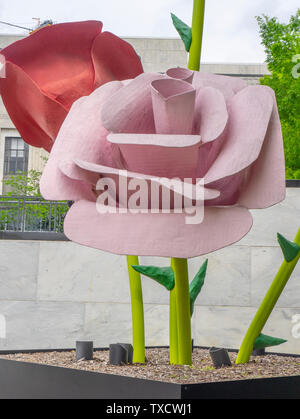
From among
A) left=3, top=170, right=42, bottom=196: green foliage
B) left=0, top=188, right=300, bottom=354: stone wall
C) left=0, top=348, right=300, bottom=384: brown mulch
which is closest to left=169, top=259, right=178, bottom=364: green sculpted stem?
left=0, top=348, right=300, bottom=384: brown mulch

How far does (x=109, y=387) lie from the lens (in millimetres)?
1103

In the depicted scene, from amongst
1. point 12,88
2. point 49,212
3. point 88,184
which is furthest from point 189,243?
point 49,212

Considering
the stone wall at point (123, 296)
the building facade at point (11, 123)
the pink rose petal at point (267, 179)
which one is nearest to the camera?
the pink rose petal at point (267, 179)

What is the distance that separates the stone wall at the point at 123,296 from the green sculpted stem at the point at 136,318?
9.11 feet

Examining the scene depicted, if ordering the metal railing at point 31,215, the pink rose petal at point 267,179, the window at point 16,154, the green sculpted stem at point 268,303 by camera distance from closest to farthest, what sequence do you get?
the pink rose petal at point 267,179 < the green sculpted stem at point 268,303 < the metal railing at point 31,215 < the window at point 16,154

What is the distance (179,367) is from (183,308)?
210 mm

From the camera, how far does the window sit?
2101 cm

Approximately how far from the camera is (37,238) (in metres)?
4.92

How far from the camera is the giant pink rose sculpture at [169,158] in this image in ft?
2.65

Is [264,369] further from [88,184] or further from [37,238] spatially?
[37,238]

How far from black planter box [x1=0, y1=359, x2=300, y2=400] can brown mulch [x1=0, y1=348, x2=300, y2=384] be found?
91 mm

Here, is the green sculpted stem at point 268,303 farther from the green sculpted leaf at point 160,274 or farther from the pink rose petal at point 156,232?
the pink rose petal at point 156,232

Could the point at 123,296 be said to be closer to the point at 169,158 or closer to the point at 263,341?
the point at 263,341

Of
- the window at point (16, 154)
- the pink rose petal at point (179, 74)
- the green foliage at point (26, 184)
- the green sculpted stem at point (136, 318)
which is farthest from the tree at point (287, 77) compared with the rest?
the window at point (16, 154)
